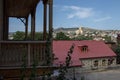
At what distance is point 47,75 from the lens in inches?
171

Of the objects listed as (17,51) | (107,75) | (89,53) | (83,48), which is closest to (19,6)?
(17,51)

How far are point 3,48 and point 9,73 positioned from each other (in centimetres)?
63

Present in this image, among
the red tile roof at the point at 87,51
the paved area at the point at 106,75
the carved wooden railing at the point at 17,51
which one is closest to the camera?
the carved wooden railing at the point at 17,51

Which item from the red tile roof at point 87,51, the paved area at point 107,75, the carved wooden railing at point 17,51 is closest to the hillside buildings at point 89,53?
the red tile roof at point 87,51

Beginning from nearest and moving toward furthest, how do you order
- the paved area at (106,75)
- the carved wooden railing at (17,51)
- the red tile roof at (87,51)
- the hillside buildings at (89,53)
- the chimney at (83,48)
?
the carved wooden railing at (17,51) → the paved area at (106,75) → the hillside buildings at (89,53) → the red tile roof at (87,51) → the chimney at (83,48)

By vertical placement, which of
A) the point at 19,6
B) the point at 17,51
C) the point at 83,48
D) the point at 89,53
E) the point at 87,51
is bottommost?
the point at 89,53

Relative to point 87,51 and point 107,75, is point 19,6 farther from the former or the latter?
point 87,51

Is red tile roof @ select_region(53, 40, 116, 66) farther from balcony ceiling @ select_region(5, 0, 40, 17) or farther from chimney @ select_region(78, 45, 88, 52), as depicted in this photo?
balcony ceiling @ select_region(5, 0, 40, 17)

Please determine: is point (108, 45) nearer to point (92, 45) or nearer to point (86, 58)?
point (92, 45)

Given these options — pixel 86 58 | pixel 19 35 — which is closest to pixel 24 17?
pixel 19 35

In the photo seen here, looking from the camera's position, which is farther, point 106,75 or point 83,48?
point 83,48

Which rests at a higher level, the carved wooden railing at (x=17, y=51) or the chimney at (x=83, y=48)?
the carved wooden railing at (x=17, y=51)

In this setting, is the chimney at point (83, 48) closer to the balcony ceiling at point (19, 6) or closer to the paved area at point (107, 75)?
the paved area at point (107, 75)

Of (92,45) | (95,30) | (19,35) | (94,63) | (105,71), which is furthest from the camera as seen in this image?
(95,30)
